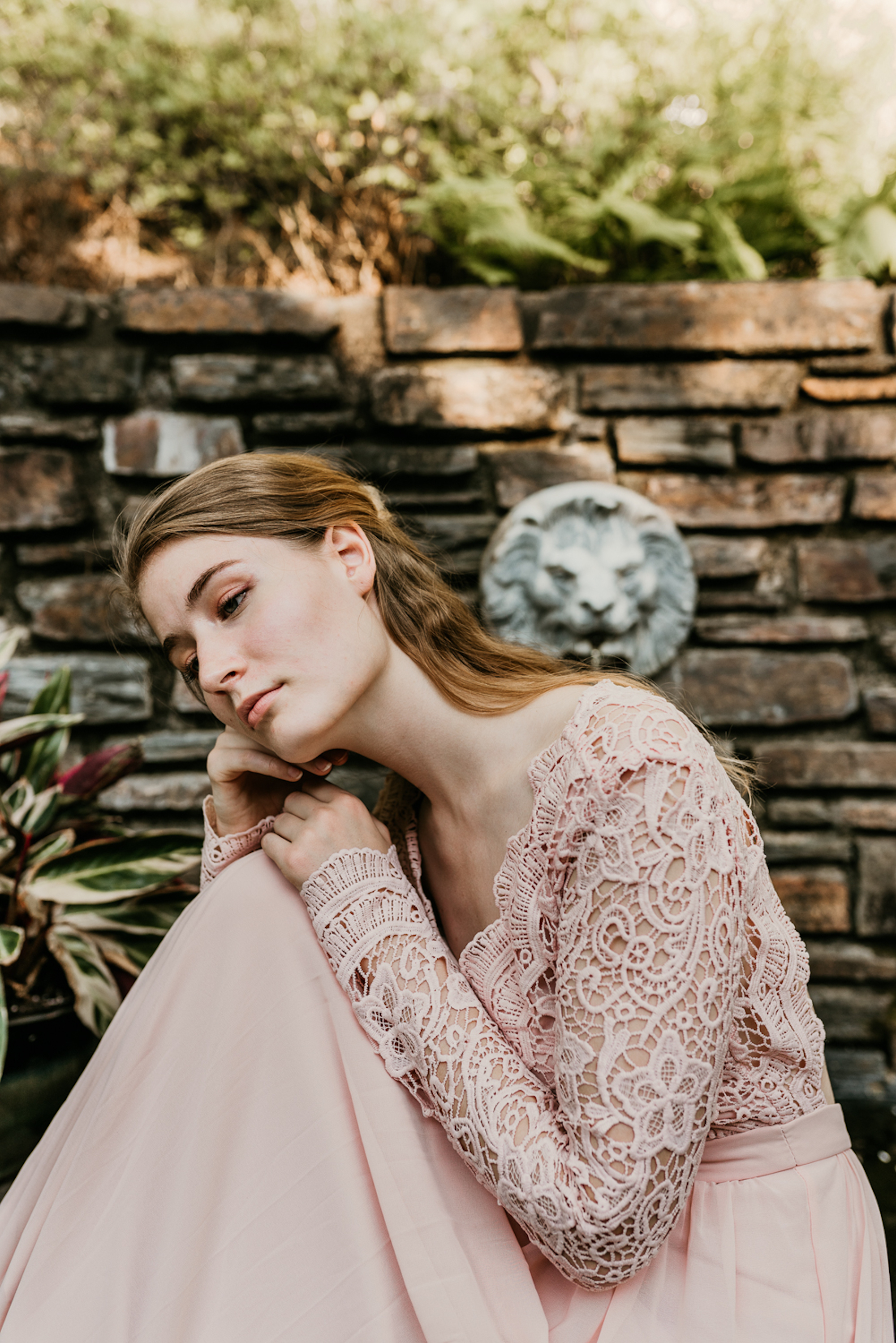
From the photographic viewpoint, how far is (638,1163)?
34.7 inches

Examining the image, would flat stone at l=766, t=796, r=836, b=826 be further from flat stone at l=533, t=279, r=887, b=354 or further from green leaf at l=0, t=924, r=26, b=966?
green leaf at l=0, t=924, r=26, b=966

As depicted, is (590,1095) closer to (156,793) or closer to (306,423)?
(156,793)

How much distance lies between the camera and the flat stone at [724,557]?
195cm

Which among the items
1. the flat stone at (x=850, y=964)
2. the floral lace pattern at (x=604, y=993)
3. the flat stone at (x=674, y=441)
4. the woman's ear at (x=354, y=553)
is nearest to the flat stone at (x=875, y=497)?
the flat stone at (x=674, y=441)

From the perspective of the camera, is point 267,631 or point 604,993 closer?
point 604,993

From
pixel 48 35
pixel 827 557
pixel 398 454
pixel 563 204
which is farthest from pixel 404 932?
pixel 48 35

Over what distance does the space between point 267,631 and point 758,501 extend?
130cm

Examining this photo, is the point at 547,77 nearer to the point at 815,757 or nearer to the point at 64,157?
the point at 64,157

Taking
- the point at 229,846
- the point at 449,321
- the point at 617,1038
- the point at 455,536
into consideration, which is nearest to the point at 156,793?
the point at 229,846

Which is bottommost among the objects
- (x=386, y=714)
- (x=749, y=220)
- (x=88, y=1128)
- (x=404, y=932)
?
(x=88, y=1128)

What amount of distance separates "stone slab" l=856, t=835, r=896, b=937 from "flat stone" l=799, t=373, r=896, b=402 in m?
1.02

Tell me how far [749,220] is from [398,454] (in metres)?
1.05

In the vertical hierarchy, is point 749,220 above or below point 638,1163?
above

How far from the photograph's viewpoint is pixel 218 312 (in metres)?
1.92
